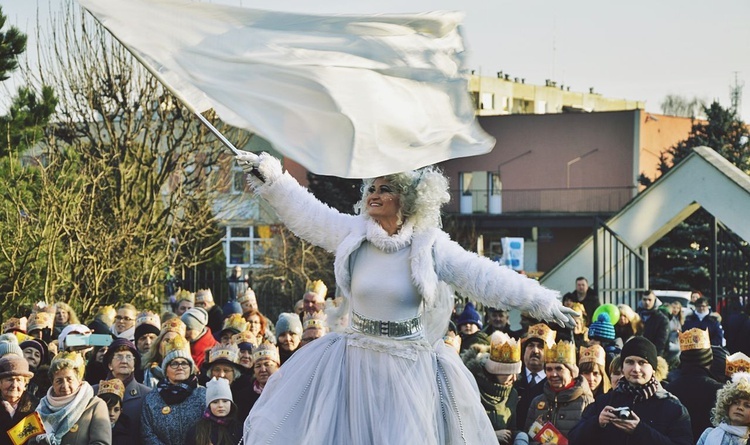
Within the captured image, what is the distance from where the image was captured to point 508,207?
179ft

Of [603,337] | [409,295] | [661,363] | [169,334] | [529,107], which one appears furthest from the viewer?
[529,107]

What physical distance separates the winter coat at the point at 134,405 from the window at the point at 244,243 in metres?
29.1

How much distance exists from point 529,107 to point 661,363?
66672mm

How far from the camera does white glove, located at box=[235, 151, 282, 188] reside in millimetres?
7121

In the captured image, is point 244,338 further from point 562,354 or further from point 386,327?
point 386,327

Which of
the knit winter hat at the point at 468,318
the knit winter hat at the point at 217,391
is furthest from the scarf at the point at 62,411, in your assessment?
the knit winter hat at the point at 468,318

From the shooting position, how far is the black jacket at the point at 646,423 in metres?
8.41

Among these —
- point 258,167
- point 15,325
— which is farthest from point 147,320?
point 258,167

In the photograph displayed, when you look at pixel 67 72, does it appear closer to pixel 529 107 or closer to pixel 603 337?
pixel 603 337

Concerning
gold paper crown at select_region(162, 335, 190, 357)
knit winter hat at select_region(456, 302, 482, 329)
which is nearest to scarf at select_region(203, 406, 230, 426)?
gold paper crown at select_region(162, 335, 190, 357)

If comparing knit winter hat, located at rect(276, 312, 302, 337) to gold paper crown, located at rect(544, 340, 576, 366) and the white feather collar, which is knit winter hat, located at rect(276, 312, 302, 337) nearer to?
gold paper crown, located at rect(544, 340, 576, 366)

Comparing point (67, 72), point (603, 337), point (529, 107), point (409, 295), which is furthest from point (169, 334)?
point (529, 107)

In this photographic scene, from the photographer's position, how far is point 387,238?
7.09 m

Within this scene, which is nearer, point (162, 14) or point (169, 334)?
point (162, 14)
